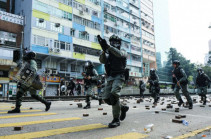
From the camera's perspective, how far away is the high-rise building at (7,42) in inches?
1011

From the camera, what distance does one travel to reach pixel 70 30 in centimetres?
3325

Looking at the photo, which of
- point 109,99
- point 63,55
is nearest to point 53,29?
point 63,55

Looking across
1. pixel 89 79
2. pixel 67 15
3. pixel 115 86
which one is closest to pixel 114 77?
pixel 115 86

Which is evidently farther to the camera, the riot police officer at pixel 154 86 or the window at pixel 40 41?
the window at pixel 40 41

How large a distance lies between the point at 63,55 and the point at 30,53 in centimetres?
2479

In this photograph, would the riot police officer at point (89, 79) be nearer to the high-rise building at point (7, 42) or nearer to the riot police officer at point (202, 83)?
the riot police officer at point (202, 83)

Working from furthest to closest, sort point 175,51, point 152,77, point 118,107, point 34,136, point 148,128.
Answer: point 175,51 → point 152,77 → point 118,107 → point 148,128 → point 34,136

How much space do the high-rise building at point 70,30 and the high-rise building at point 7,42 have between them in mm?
1338

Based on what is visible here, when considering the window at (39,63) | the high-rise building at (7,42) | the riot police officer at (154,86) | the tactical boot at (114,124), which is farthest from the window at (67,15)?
the tactical boot at (114,124)

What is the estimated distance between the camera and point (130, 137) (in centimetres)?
342

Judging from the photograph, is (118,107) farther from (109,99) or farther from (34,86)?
(34,86)

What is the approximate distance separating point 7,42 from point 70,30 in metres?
10.4

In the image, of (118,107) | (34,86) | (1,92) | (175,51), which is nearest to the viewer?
(118,107)

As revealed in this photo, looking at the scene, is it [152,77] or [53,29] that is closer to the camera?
[152,77]
